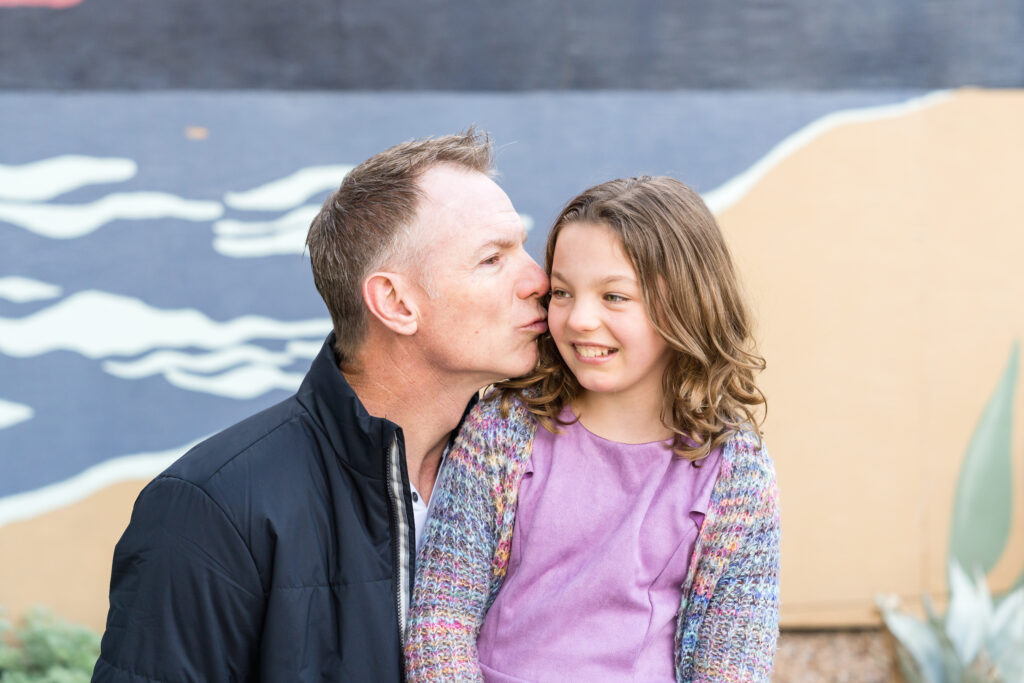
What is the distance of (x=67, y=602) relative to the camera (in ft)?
11.9

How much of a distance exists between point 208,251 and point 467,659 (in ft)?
7.63

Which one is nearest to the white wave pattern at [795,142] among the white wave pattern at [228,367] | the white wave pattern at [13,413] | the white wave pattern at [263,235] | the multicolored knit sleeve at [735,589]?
the white wave pattern at [263,235]

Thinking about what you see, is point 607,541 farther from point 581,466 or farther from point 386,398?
point 386,398

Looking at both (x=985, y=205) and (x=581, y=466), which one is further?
(x=985, y=205)

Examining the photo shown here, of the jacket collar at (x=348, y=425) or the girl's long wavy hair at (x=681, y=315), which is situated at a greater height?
the girl's long wavy hair at (x=681, y=315)

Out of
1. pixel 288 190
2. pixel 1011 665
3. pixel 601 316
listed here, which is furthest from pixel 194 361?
pixel 1011 665

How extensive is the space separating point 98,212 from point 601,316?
244 centimetres

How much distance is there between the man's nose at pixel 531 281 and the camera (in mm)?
2092

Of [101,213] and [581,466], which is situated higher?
[101,213]

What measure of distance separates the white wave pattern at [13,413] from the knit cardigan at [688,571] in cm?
224

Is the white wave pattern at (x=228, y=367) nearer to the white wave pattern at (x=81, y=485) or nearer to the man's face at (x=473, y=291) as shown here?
the white wave pattern at (x=81, y=485)

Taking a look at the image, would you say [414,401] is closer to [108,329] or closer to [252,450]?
[252,450]

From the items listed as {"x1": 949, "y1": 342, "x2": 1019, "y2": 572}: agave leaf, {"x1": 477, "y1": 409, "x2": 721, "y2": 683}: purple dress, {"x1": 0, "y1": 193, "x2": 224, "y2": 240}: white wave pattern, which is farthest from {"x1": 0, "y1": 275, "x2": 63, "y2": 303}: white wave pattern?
{"x1": 949, "y1": 342, "x2": 1019, "y2": 572}: agave leaf

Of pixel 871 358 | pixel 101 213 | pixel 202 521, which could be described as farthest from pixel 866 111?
pixel 202 521
